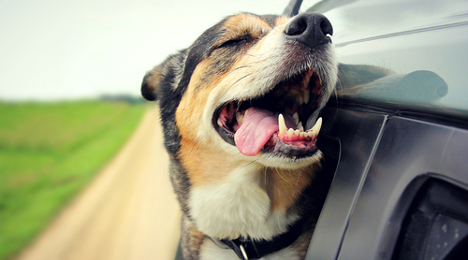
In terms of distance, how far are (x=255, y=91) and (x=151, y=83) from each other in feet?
5.11

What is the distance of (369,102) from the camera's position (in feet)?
3.75

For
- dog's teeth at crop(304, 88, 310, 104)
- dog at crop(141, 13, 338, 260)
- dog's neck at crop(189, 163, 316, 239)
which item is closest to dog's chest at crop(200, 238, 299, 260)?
dog at crop(141, 13, 338, 260)

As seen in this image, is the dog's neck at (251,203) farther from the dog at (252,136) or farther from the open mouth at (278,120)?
the open mouth at (278,120)

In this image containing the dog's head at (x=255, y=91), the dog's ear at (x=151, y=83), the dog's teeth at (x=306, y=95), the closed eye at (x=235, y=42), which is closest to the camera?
the dog's head at (x=255, y=91)

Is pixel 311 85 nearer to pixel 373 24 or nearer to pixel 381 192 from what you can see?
pixel 373 24

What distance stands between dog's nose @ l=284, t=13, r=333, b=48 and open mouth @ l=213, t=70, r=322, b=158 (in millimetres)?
171

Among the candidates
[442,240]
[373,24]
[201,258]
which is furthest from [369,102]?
[201,258]

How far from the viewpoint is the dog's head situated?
4.90 feet

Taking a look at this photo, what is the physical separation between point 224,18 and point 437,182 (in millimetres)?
1811

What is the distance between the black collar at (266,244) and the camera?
171 cm

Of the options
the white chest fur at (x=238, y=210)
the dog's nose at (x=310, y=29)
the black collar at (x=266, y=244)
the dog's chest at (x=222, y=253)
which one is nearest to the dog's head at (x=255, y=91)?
the dog's nose at (x=310, y=29)

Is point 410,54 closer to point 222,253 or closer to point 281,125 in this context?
point 281,125

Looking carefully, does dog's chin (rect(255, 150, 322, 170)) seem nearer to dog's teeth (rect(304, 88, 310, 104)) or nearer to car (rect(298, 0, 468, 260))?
car (rect(298, 0, 468, 260))

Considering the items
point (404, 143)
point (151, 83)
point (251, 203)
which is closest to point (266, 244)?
point (251, 203)
